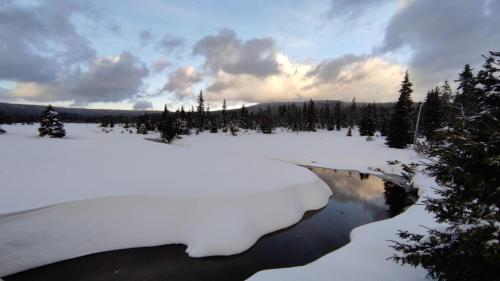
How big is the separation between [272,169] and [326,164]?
15716 mm

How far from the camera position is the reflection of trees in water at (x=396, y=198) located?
67.1ft

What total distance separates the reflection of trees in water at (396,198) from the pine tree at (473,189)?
48.6 feet

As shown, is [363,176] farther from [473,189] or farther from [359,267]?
[473,189]

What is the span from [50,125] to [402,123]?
191 feet

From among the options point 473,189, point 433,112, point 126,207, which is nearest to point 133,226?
point 126,207

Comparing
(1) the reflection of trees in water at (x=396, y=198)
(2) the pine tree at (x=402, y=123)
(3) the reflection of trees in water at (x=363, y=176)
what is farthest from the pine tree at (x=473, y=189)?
(2) the pine tree at (x=402, y=123)

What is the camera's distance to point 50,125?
40531 millimetres

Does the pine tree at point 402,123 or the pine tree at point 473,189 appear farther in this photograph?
the pine tree at point 402,123

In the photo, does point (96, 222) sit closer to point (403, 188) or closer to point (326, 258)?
point (326, 258)

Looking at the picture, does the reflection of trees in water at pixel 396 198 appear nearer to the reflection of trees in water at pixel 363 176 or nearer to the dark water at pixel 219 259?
the dark water at pixel 219 259

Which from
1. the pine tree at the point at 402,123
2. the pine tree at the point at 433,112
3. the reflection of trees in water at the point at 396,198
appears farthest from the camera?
the pine tree at the point at 433,112

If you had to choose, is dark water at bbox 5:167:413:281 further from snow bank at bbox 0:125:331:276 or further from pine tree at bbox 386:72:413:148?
pine tree at bbox 386:72:413:148

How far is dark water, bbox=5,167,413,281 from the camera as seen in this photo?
36.8 ft

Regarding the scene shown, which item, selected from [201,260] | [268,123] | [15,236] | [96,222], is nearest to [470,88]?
[201,260]
